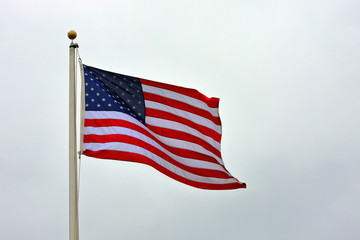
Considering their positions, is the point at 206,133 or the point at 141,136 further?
the point at 206,133

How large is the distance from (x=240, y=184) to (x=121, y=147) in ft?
17.1

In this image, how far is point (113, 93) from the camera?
1037 inches

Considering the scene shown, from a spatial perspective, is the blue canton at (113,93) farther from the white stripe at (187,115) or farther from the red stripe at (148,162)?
the red stripe at (148,162)

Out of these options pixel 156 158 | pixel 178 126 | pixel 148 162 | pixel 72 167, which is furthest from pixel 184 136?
pixel 72 167

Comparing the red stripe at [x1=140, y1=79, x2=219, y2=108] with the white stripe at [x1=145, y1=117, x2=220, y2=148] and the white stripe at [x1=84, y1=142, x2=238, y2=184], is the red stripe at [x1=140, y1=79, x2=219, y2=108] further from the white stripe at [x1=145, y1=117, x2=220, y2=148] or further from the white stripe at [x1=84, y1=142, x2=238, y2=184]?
the white stripe at [x1=84, y1=142, x2=238, y2=184]

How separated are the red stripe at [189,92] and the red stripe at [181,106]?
1.26ft

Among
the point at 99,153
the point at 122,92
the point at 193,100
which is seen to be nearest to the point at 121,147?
the point at 99,153

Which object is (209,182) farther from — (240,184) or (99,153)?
(99,153)

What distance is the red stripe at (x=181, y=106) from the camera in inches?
1073

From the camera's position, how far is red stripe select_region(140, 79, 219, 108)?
90.0 feet

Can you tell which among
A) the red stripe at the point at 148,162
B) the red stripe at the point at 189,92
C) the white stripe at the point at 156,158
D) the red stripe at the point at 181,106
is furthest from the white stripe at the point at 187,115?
the red stripe at the point at 148,162

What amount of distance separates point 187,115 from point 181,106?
416 mm

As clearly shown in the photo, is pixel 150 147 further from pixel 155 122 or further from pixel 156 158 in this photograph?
pixel 155 122

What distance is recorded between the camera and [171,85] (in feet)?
90.5
